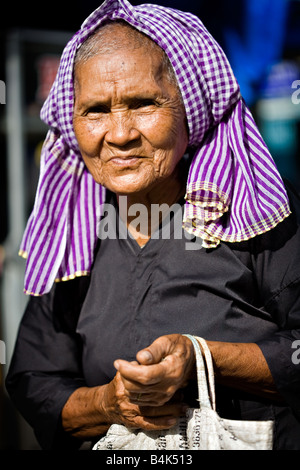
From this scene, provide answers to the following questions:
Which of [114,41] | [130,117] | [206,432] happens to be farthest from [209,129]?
[206,432]

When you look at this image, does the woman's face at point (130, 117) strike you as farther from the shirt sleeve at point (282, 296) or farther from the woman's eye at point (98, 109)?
the shirt sleeve at point (282, 296)

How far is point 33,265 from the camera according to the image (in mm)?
1925

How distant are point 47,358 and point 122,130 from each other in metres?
0.85

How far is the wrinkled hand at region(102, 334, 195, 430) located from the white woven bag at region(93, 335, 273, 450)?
0.11ft

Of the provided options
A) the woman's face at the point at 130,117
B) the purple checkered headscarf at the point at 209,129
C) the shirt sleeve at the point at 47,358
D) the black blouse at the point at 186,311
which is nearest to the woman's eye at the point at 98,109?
the woman's face at the point at 130,117

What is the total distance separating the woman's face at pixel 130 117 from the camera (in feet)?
5.29

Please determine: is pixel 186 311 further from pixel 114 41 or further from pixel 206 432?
pixel 114 41

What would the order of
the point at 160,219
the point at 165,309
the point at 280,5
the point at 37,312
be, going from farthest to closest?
the point at 280,5, the point at 37,312, the point at 160,219, the point at 165,309

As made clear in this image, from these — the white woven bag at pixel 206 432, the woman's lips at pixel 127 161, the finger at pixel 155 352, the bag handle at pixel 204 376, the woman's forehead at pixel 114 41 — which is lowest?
the white woven bag at pixel 206 432

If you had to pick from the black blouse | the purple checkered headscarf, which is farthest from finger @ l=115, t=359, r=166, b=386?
the purple checkered headscarf

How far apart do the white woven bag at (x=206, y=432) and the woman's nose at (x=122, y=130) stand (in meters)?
0.59
